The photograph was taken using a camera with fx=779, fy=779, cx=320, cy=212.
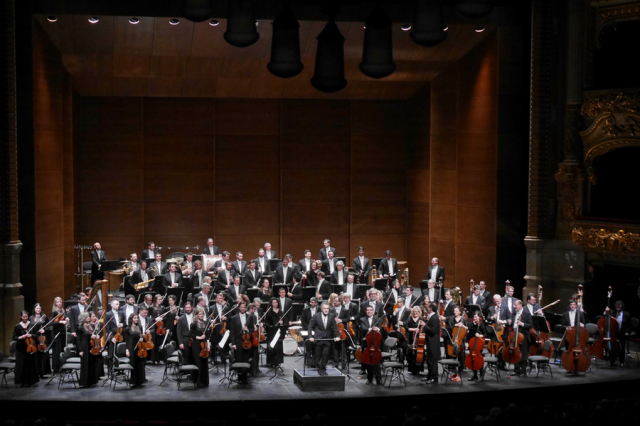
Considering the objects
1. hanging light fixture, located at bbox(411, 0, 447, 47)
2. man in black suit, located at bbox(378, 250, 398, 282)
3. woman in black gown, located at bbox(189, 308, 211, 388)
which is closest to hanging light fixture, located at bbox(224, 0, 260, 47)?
hanging light fixture, located at bbox(411, 0, 447, 47)

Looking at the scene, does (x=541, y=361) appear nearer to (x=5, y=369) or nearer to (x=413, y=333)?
(x=413, y=333)

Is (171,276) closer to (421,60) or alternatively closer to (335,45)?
(421,60)

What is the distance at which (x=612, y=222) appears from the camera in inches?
538

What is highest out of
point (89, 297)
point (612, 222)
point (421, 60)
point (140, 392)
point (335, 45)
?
point (421, 60)

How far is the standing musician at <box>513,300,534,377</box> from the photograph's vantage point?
12227mm

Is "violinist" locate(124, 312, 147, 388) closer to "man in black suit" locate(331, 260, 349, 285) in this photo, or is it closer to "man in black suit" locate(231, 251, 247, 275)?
"man in black suit" locate(231, 251, 247, 275)

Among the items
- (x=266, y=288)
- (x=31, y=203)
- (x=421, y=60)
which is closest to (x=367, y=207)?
(x=421, y=60)

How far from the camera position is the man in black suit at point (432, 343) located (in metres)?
11.9

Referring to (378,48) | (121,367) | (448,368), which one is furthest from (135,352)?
(378,48)

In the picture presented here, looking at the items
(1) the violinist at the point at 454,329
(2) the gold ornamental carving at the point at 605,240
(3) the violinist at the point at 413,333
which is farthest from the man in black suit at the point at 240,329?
(2) the gold ornamental carving at the point at 605,240

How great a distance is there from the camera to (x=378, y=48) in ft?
12.8

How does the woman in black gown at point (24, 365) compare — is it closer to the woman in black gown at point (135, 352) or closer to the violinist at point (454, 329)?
the woman in black gown at point (135, 352)

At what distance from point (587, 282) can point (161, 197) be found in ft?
32.8

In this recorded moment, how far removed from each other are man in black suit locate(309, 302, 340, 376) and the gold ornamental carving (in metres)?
5.07
